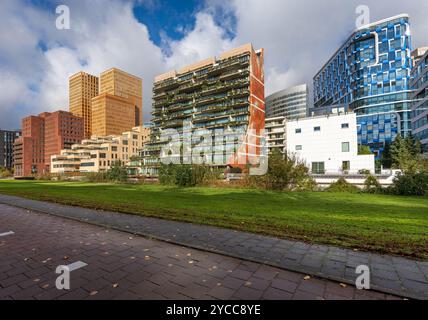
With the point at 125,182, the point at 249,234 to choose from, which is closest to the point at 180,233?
the point at 249,234

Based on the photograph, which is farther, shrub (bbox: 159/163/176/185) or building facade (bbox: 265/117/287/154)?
building facade (bbox: 265/117/287/154)

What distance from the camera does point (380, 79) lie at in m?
85.4

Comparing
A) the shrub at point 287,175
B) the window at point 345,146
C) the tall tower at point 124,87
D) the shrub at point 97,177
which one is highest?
the tall tower at point 124,87

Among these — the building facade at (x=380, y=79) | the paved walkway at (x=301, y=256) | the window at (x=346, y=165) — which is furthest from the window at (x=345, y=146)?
the building facade at (x=380, y=79)

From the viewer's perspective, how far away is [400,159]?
59.6 feet

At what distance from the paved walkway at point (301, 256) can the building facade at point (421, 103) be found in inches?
2592

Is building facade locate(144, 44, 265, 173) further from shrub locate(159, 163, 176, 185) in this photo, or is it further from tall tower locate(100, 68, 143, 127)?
tall tower locate(100, 68, 143, 127)

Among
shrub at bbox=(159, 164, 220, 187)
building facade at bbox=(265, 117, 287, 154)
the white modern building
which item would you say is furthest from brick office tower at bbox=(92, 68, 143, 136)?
shrub at bbox=(159, 164, 220, 187)

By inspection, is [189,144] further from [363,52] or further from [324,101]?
[324,101]

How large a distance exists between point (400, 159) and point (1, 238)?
81.1ft

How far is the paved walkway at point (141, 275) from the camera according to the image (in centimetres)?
329

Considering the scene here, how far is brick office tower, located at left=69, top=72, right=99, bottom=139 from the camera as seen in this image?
163 meters

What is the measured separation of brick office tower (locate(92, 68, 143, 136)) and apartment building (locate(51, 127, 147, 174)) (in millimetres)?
36777

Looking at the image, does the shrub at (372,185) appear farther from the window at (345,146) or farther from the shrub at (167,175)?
the window at (345,146)
